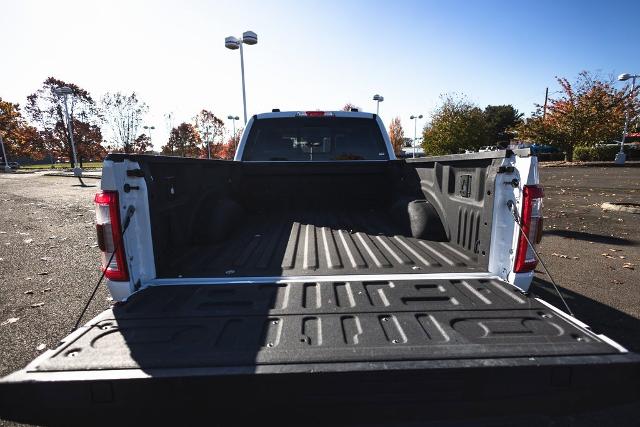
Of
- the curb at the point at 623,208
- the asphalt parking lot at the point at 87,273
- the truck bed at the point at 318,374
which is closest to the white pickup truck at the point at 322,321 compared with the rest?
the truck bed at the point at 318,374

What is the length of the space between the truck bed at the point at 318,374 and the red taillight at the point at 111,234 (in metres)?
0.44

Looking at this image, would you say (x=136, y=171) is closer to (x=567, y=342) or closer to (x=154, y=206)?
(x=154, y=206)

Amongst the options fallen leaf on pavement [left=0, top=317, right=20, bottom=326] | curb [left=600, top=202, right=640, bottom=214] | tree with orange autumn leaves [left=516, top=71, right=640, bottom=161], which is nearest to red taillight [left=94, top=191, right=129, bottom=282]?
fallen leaf on pavement [left=0, top=317, right=20, bottom=326]

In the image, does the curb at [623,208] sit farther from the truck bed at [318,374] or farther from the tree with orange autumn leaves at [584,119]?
the tree with orange autumn leaves at [584,119]

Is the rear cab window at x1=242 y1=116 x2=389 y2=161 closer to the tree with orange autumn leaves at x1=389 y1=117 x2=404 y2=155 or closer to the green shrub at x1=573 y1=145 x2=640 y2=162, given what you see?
the green shrub at x1=573 y1=145 x2=640 y2=162

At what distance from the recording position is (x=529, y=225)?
82.6 inches

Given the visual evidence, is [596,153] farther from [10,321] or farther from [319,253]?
[10,321]

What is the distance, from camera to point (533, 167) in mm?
2010

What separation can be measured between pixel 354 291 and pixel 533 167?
137 cm

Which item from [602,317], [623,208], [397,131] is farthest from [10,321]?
[397,131]

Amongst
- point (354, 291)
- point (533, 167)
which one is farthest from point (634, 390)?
point (354, 291)

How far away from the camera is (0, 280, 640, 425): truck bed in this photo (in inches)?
49.9

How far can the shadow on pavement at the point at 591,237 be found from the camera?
6230 mm

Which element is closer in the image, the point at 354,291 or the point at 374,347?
the point at 374,347
